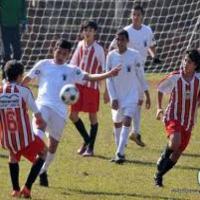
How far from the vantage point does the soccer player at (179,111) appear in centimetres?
1026

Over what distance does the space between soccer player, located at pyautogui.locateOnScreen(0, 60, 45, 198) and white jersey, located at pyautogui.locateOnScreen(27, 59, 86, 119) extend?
0.77m

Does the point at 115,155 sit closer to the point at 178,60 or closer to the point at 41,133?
the point at 41,133

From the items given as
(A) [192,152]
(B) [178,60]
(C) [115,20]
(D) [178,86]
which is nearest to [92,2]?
(C) [115,20]

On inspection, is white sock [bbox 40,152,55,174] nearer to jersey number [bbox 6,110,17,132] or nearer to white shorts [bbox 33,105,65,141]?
white shorts [bbox 33,105,65,141]

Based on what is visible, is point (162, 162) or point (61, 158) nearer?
point (162, 162)

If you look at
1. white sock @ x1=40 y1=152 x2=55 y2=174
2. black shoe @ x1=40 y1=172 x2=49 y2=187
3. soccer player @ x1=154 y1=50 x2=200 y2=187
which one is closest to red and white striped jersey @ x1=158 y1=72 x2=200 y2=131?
soccer player @ x1=154 y1=50 x2=200 y2=187

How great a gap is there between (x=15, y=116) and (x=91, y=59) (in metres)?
3.42

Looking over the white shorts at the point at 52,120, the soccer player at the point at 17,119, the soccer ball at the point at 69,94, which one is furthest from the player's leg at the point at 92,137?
the soccer player at the point at 17,119

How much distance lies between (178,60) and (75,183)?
391 inches

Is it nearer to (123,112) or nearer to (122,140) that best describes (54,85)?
(122,140)

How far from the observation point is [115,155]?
12.0 meters

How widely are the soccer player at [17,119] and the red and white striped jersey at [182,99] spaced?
159 cm

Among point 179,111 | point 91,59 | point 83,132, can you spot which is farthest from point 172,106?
point 91,59

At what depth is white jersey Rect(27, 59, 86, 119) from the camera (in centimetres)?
1027
